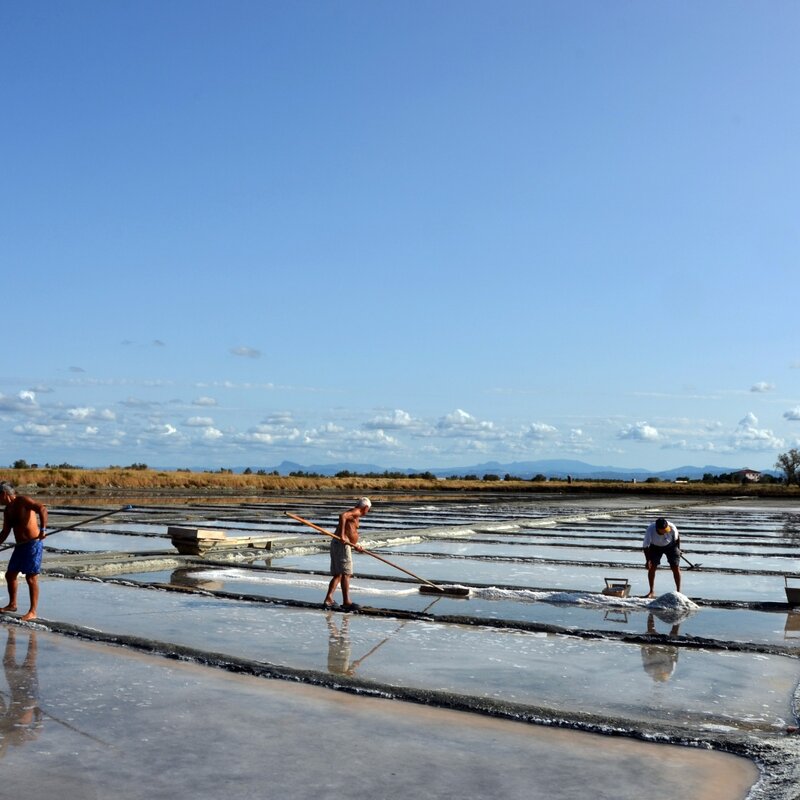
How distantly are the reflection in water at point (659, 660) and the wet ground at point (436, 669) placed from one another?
27 mm

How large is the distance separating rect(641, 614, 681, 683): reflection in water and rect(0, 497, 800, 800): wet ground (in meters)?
0.03

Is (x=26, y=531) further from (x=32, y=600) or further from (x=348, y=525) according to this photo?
(x=348, y=525)

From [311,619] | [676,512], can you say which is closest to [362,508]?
[311,619]

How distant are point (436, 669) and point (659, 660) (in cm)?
172

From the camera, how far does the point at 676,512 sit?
3073 centimetres

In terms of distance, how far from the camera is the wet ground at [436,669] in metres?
4.25

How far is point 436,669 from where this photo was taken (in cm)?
628

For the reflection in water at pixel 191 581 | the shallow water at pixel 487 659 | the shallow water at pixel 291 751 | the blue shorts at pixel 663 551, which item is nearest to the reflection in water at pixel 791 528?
the blue shorts at pixel 663 551

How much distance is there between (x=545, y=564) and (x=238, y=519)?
424 inches

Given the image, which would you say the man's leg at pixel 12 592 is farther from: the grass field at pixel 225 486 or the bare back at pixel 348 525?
the grass field at pixel 225 486

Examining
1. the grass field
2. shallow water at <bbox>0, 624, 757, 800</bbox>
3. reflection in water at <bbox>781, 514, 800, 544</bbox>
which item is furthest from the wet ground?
the grass field

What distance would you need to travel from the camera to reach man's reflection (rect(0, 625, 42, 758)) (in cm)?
448

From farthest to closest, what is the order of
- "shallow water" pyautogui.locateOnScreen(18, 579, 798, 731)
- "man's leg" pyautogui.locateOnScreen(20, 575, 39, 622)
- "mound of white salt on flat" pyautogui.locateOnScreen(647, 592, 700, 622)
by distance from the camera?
1. "mound of white salt on flat" pyautogui.locateOnScreen(647, 592, 700, 622)
2. "man's leg" pyautogui.locateOnScreen(20, 575, 39, 622)
3. "shallow water" pyautogui.locateOnScreen(18, 579, 798, 731)

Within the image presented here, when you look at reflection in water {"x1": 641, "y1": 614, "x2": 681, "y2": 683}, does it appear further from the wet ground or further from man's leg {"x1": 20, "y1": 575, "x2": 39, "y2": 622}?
man's leg {"x1": 20, "y1": 575, "x2": 39, "y2": 622}
